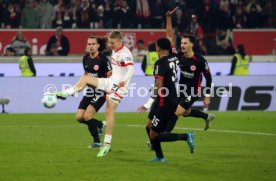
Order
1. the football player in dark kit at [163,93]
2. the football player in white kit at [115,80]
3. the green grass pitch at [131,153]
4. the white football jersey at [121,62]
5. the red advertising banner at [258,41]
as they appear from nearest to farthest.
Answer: the green grass pitch at [131,153]
the football player in dark kit at [163,93]
the football player in white kit at [115,80]
the white football jersey at [121,62]
the red advertising banner at [258,41]

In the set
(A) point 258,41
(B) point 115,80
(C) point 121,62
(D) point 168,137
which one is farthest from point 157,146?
(A) point 258,41

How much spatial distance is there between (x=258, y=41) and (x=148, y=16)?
5.09 m

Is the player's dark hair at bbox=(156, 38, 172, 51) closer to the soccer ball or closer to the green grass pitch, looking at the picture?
the green grass pitch

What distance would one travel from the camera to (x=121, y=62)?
16062mm

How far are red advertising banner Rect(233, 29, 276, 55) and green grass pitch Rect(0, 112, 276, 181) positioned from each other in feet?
43.4

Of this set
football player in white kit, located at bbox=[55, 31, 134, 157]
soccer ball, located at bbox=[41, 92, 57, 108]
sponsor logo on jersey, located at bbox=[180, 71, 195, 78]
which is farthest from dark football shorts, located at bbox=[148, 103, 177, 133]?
sponsor logo on jersey, located at bbox=[180, 71, 195, 78]

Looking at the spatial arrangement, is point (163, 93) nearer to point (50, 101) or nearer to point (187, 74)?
point (50, 101)

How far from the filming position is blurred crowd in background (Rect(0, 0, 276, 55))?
112 ft

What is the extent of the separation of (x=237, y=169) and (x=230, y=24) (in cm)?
2313

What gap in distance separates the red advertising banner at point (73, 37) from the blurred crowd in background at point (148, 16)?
0.32 m

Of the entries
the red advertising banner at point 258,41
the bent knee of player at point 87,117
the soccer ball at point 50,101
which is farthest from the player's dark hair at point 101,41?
the red advertising banner at point 258,41

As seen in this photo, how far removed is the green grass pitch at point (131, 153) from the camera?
13.5 meters

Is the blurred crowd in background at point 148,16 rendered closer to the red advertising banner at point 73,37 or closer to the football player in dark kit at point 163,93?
the red advertising banner at point 73,37

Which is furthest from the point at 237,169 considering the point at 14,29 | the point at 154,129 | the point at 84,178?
the point at 14,29
